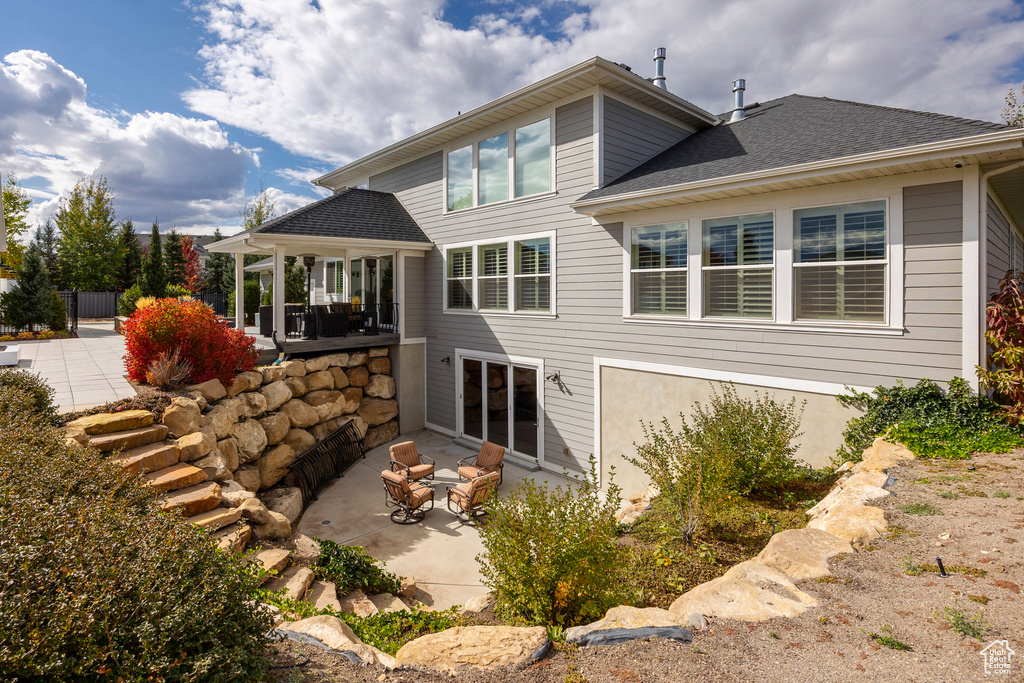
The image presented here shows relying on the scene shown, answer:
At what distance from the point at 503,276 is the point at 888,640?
9288 mm

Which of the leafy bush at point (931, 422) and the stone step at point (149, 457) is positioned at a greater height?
the leafy bush at point (931, 422)

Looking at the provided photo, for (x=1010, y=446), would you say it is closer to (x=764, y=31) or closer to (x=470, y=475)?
(x=470, y=475)

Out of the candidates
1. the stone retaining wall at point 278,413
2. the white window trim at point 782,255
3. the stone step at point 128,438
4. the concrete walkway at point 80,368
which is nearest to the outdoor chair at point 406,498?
the stone retaining wall at point 278,413

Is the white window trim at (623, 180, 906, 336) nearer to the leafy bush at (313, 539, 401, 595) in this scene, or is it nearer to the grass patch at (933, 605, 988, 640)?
the grass patch at (933, 605, 988, 640)

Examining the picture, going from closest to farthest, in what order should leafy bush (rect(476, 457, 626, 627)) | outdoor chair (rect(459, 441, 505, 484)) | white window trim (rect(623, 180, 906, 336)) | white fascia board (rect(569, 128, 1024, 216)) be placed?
leafy bush (rect(476, 457, 626, 627)) < white fascia board (rect(569, 128, 1024, 216)) < white window trim (rect(623, 180, 906, 336)) < outdoor chair (rect(459, 441, 505, 484))

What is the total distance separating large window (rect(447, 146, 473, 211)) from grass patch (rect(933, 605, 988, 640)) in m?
10.8

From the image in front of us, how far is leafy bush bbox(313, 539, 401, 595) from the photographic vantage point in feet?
18.4

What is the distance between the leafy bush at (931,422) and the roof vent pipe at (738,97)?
24.0ft

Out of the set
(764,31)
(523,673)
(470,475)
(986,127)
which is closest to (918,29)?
(764,31)

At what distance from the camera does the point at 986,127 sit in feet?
18.7

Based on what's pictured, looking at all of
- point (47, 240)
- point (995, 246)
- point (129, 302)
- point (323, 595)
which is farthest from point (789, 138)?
point (47, 240)

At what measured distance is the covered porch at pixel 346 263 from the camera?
10.9 meters

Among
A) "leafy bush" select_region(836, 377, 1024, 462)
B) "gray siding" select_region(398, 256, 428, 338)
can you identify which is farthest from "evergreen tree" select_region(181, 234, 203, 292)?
"leafy bush" select_region(836, 377, 1024, 462)

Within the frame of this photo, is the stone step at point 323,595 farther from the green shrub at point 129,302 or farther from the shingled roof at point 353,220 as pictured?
the green shrub at point 129,302
